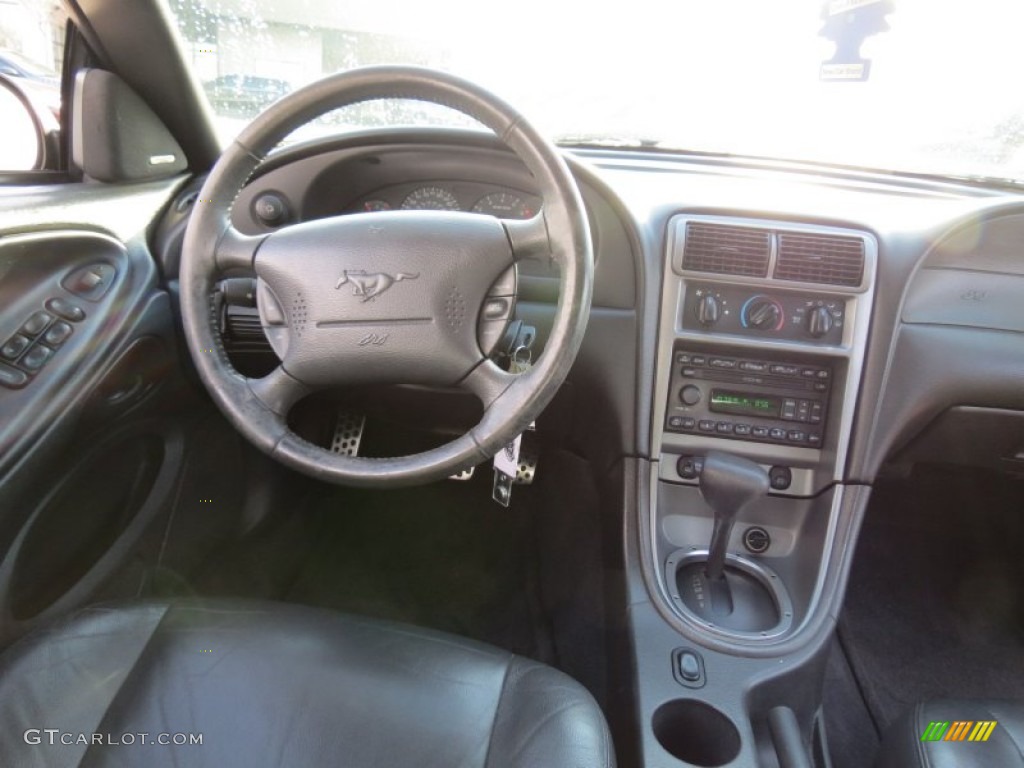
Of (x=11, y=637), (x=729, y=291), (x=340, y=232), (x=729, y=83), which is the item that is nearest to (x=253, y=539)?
(x=11, y=637)

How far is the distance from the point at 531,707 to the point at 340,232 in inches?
30.9

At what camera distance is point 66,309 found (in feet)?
4.41

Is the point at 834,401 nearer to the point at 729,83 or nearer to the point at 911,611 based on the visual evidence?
the point at 729,83

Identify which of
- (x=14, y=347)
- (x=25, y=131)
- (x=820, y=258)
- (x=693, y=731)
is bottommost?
(x=693, y=731)

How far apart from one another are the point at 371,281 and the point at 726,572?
109 cm

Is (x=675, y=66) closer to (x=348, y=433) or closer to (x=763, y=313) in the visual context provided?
(x=763, y=313)

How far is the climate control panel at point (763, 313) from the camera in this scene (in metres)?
1.66

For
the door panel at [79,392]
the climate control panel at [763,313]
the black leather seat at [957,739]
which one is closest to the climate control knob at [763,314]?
the climate control panel at [763,313]

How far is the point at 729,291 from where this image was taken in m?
1.68

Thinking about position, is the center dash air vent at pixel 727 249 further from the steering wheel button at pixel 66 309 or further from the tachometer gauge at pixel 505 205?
the steering wheel button at pixel 66 309

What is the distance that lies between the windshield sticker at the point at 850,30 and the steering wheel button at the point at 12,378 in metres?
1.63

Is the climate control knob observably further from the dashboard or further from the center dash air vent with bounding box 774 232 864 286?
the dashboard

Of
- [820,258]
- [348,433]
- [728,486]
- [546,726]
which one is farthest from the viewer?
[348,433]

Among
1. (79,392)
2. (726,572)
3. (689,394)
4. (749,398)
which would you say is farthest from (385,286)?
(726,572)
